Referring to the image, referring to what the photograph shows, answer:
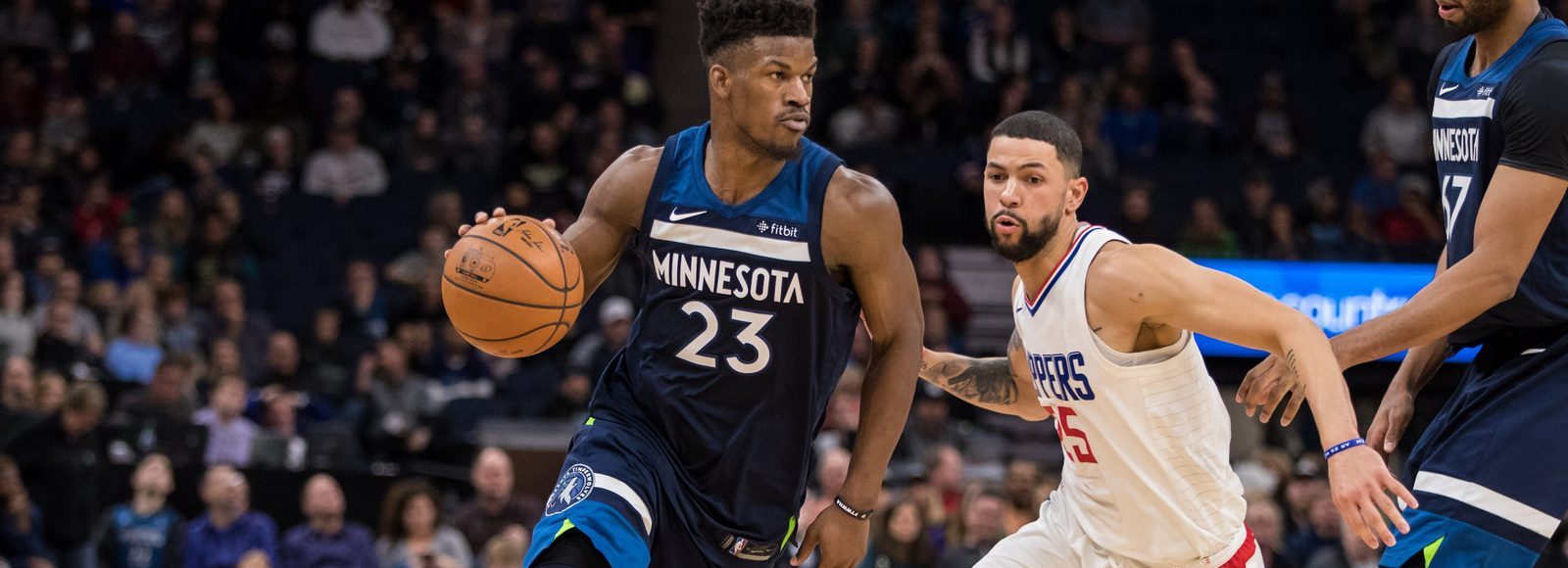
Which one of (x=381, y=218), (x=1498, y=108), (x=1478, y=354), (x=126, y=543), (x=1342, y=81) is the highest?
(x=1498, y=108)

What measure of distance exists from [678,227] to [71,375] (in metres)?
9.01

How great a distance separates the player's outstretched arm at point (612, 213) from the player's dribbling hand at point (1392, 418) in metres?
2.32

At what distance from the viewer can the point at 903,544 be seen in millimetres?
10820

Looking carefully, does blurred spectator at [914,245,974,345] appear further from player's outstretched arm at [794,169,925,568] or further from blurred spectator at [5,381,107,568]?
player's outstretched arm at [794,169,925,568]

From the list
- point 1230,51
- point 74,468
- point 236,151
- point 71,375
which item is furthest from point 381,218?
point 1230,51

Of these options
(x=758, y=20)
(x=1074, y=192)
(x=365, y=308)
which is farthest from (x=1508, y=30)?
(x=365, y=308)

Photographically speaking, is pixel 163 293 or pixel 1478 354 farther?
pixel 163 293

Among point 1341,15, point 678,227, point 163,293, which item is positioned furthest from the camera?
point 1341,15

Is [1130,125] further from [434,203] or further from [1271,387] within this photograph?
[1271,387]

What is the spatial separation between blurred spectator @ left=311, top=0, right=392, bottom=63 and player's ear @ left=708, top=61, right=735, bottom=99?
39.9 ft

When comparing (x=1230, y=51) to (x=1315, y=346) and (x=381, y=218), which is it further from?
(x=1315, y=346)

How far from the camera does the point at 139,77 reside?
16094 mm

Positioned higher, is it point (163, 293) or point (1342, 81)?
point (1342, 81)

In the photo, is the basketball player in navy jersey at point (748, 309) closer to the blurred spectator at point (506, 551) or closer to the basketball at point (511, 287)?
the basketball at point (511, 287)
